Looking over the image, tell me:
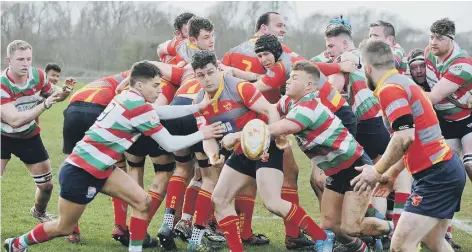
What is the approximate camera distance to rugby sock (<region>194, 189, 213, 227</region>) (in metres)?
7.46

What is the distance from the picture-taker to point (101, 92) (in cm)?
816

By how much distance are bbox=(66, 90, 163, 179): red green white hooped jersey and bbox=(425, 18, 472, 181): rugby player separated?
11.1ft

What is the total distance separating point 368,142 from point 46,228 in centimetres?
369

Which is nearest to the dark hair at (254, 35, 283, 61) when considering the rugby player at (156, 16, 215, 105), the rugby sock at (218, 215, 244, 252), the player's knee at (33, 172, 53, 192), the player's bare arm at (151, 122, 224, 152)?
the rugby player at (156, 16, 215, 105)

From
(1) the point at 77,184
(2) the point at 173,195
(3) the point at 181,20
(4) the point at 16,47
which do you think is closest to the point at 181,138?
(1) the point at 77,184

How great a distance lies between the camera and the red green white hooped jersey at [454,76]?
8219 millimetres

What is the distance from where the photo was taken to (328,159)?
688cm

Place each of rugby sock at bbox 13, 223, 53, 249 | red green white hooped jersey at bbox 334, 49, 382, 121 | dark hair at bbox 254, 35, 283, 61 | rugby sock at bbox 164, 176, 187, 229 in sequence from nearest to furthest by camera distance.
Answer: rugby sock at bbox 13, 223, 53, 249 < dark hair at bbox 254, 35, 283, 61 < rugby sock at bbox 164, 176, 187, 229 < red green white hooped jersey at bbox 334, 49, 382, 121

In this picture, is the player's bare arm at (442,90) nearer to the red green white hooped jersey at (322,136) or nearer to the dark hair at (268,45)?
the red green white hooped jersey at (322,136)

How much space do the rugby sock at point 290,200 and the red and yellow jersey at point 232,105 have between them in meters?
1.06

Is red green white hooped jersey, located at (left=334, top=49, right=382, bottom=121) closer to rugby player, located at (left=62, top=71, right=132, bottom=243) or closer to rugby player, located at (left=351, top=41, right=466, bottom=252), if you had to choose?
rugby player, located at (left=351, top=41, right=466, bottom=252)

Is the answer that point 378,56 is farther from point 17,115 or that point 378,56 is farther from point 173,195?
point 17,115

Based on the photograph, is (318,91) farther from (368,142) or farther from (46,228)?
(46,228)

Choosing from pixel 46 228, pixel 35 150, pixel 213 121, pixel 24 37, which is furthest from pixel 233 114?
pixel 24 37
